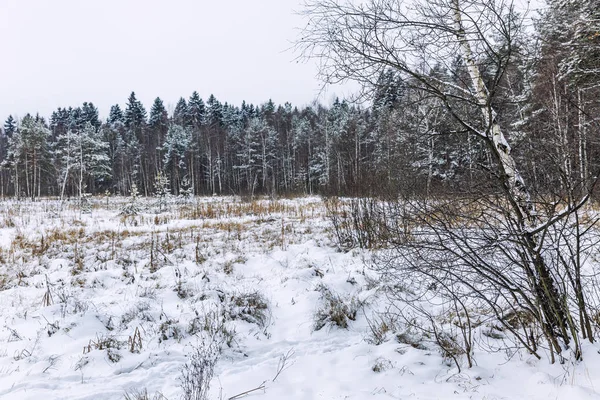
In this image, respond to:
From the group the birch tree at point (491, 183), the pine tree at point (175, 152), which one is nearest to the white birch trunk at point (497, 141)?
the birch tree at point (491, 183)

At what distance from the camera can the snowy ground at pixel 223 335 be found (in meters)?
2.33

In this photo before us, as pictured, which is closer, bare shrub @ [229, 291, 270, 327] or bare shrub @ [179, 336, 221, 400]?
bare shrub @ [179, 336, 221, 400]

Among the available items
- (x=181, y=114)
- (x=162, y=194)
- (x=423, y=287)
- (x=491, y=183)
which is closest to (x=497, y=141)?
(x=491, y=183)

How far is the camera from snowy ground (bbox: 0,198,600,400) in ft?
7.65

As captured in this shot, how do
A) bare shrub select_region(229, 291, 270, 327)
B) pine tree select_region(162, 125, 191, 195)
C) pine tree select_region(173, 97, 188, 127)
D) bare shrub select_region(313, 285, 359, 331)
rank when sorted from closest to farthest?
1. bare shrub select_region(313, 285, 359, 331)
2. bare shrub select_region(229, 291, 270, 327)
3. pine tree select_region(162, 125, 191, 195)
4. pine tree select_region(173, 97, 188, 127)

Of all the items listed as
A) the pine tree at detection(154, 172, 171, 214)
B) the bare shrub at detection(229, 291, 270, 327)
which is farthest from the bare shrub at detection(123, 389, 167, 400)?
the pine tree at detection(154, 172, 171, 214)

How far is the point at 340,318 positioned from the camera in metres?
3.67

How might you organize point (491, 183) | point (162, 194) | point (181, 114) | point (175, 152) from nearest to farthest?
point (491, 183) → point (162, 194) → point (175, 152) → point (181, 114)

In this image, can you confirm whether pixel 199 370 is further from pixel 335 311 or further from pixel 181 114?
pixel 181 114

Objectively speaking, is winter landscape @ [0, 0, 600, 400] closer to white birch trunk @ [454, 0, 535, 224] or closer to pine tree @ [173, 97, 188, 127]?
white birch trunk @ [454, 0, 535, 224]

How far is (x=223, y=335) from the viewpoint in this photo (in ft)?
10.9

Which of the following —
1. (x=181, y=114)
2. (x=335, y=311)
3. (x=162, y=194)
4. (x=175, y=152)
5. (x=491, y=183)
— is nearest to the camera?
(x=491, y=183)

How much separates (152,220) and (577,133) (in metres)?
12.3

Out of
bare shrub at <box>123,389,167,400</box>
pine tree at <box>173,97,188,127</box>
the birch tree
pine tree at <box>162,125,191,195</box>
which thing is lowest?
bare shrub at <box>123,389,167,400</box>
